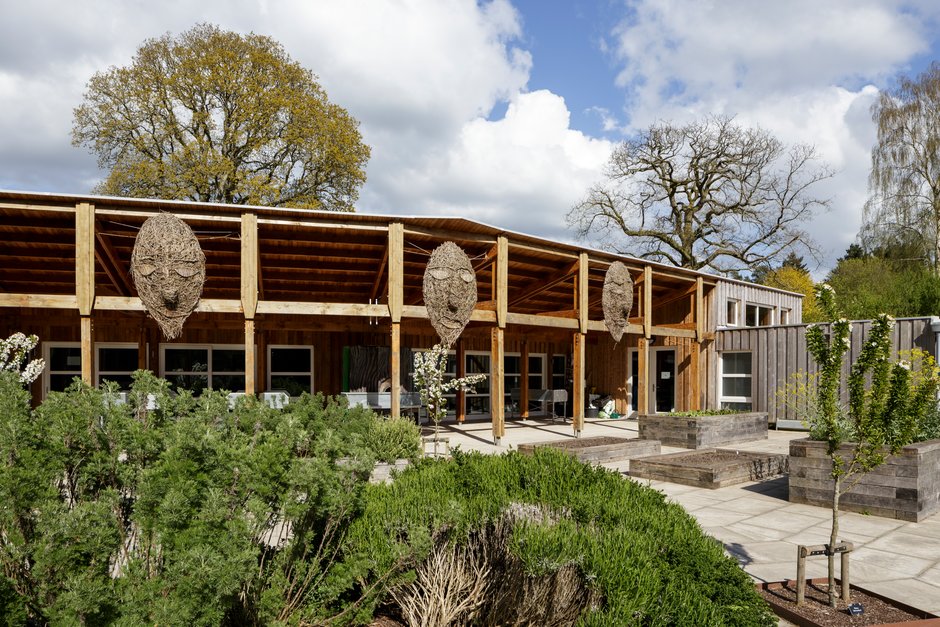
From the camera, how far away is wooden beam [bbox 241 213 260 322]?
1012 centimetres

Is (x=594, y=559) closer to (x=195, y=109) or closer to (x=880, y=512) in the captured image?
(x=880, y=512)

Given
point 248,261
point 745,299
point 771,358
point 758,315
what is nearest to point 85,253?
point 248,261

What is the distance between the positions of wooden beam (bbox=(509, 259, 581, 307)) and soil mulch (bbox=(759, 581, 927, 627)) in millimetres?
9746

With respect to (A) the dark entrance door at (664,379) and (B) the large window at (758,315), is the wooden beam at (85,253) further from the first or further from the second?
(B) the large window at (758,315)

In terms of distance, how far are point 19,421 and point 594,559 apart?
9.85 ft

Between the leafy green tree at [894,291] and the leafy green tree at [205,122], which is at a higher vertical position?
the leafy green tree at [205,122]

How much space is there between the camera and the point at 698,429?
37.5 ft

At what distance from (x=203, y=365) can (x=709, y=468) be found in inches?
479

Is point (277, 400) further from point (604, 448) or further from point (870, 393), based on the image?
point (870, 393)

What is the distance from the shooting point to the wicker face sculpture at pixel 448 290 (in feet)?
35.9

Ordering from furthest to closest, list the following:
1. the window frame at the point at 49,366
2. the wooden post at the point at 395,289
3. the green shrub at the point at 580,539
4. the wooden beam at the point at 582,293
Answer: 1. the window frame at the point at 49,366
2. the wooden beam at the point at 582,293
3. the wooden post at the point at 395,289
4. the green shrub at the point at 580,539

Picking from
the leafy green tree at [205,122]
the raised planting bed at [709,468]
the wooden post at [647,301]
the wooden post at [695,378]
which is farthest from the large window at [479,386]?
the leafy green tree at [205,122]

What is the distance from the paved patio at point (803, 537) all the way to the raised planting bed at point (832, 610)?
0.94 feet

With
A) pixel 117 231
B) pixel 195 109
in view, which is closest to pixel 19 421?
pixel 117 231
